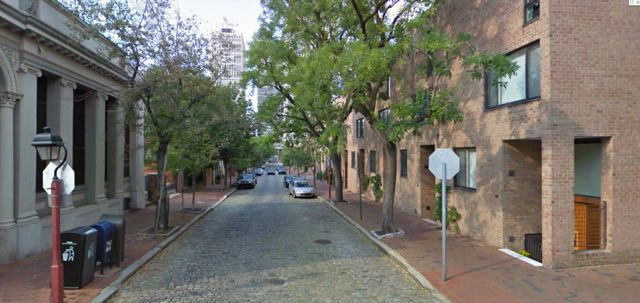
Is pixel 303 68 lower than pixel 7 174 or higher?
higher

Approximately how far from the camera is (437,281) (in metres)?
8.87

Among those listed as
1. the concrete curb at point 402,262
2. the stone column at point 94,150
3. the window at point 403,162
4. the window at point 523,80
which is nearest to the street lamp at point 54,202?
the concrete curb at point 402,262

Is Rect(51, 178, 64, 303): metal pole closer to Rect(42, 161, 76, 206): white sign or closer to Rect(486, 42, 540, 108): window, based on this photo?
Rect(42, 161, 76, 206): white sign

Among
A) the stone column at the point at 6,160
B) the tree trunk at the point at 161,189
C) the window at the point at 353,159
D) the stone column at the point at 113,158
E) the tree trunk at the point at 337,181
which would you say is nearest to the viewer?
the stone column at the point at 6,160

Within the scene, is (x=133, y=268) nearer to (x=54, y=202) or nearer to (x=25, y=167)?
(x=54, y=202)

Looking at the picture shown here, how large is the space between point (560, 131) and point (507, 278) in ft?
11.2

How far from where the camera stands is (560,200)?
9523mm

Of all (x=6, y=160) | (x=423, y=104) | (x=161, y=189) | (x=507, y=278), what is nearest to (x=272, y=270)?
(x=507, y=278)

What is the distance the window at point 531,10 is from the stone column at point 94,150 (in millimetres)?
14673

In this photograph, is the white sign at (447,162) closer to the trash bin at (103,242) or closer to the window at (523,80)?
the window at (523,80)

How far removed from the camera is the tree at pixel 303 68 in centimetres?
1407

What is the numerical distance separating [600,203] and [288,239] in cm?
863

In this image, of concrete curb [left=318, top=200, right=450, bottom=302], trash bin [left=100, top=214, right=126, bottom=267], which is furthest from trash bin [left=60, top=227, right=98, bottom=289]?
concrete curb [left=318, top=200, right=450, bottom=302]

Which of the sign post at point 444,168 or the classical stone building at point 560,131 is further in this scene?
the classical stone building at point 560,131
